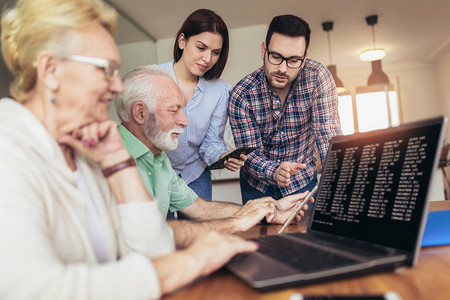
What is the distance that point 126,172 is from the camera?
0.90m

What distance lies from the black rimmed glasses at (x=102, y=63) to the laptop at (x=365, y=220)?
477 millimetres

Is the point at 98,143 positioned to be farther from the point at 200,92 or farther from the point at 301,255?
the point at 200,92

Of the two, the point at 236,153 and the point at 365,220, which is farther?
the point at 236,153

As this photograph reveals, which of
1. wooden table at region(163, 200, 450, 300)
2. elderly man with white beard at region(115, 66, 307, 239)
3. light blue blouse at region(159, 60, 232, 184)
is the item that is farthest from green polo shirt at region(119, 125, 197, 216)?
wooden table at region(163, 200, 450, 300)

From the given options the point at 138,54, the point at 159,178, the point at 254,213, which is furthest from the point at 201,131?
the point at 138,54

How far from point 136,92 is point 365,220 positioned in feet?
3.32

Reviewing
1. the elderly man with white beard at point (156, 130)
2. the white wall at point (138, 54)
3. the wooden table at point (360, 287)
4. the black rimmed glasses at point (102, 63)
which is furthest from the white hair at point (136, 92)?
the white wall at point (138, 54)

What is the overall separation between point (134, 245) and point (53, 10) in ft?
1.67

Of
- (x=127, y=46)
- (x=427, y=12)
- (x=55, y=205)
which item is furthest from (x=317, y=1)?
(x=55, y=205)

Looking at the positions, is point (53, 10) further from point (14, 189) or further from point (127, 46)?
point (127, 46)

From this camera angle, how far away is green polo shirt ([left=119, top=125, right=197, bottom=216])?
1510mm

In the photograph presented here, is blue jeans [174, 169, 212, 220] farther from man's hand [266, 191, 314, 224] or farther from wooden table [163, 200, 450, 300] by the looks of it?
wooden table [163, 200, 450, 300]

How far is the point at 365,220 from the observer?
2.78 feet

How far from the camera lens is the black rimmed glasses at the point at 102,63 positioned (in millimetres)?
835
